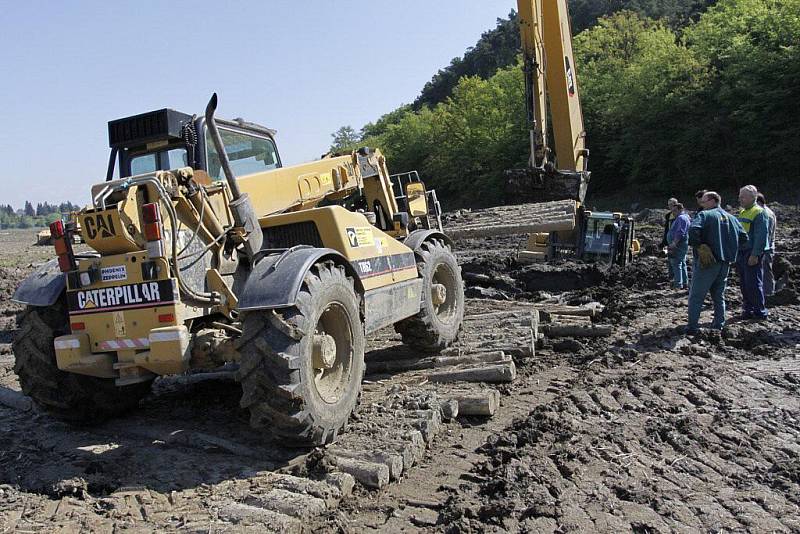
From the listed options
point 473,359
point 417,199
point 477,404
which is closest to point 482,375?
point 473,359

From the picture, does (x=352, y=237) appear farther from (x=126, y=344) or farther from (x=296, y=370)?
(x=126, y=344)

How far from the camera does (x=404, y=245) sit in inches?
275

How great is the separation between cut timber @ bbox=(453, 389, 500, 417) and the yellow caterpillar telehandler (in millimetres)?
932

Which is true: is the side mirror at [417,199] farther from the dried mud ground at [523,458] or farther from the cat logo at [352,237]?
the cat logo at [352,237]

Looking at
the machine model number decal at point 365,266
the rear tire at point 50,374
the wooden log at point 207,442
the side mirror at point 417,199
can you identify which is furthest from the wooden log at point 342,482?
the side mirror at point 417,199

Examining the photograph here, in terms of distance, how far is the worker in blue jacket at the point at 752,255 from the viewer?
8867 millimetres

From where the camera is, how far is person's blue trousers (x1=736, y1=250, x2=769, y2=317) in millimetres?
8875

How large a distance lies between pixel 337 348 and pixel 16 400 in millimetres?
3527

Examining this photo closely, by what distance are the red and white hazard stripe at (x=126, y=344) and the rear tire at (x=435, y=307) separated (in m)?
3.08

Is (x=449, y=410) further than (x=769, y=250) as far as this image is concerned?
No

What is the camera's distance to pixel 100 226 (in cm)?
462

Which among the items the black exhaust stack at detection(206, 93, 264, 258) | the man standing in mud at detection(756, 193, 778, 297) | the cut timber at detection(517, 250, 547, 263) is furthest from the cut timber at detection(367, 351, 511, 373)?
the cut timber at detection(517, 250, 547, 263)

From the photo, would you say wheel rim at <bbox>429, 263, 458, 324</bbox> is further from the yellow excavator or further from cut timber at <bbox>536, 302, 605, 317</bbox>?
the yellow excavator

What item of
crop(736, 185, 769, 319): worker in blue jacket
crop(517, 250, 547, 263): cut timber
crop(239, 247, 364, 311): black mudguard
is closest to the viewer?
crop(239, 247, 364, 311): black mudguard
